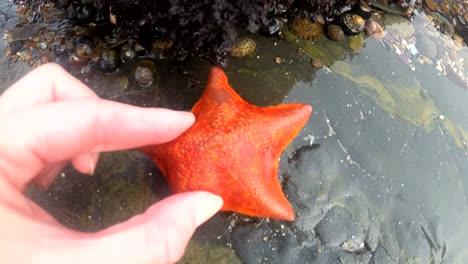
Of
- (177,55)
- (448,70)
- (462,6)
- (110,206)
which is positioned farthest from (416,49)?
(110,206)

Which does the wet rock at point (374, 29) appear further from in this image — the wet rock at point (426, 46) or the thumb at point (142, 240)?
the thumb at point (142, 240)

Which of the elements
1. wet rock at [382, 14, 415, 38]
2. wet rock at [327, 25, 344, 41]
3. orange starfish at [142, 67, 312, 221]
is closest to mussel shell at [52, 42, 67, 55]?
orange starfish at [142, 67, 312, 221]

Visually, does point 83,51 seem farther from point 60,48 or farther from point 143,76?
point 143,76

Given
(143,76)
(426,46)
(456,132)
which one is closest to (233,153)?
Answer: (143,76)

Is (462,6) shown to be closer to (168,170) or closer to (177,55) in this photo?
(177,55)

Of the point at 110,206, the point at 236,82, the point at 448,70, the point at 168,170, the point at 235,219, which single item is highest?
the point at 448,70

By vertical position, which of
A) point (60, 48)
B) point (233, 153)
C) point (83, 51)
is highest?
point (233, 153)
